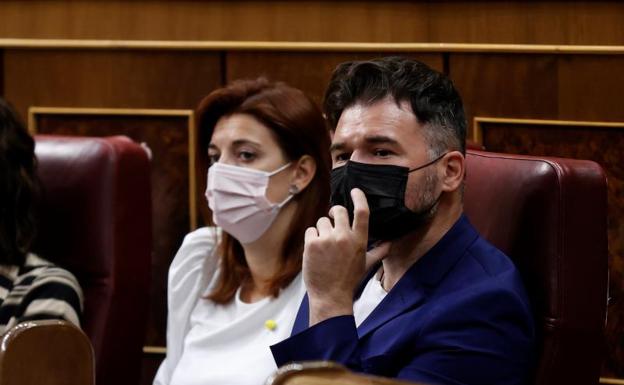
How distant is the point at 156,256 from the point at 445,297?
3.22 ft

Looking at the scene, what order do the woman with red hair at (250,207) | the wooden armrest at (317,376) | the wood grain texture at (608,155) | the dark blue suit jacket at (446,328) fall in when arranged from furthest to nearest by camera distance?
the woman with red hair at (250,207) < the wood grain texture at (608,155) < the dark blue suit jacket at (446,328) < the wooden armrest at (317,376)

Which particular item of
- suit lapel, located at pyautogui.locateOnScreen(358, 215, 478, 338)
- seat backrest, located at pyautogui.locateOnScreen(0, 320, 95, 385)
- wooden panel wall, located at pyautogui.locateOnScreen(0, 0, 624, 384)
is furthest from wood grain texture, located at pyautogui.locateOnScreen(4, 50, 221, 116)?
seat backrest, located at pyautogui.locateOnScreen(0, 320, 95, 385)

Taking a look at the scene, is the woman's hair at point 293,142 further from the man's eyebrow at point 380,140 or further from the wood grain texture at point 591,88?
the man's eyebrow at point 380,140

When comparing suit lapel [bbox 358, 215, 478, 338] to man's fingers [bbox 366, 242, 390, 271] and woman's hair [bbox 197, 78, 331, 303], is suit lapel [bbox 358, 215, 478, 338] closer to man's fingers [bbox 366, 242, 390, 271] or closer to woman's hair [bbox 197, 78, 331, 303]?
man's fingers [bbox 366, 242, 390, 271]

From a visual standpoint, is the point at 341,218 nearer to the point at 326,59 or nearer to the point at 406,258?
the point at 406,258

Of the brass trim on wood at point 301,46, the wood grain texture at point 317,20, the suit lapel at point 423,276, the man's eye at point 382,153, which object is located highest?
the wood grain texture at point 317,20

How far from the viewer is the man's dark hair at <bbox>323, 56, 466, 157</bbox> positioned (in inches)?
48.5

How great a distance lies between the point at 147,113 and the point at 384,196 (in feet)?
3.11

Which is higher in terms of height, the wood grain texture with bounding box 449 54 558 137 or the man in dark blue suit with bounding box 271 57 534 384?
the wood grain texture with bounding box 449 54 558 137

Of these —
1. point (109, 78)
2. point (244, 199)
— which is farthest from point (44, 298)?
point (109, 78)

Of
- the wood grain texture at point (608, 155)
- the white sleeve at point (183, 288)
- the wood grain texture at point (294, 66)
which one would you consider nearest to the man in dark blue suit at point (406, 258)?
the wood grain texture at point (608, 155)

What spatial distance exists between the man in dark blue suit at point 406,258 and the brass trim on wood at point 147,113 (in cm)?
76

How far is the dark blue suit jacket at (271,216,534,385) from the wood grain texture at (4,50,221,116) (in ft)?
3.05

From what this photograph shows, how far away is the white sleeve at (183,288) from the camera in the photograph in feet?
A: 5.72
